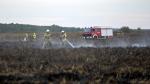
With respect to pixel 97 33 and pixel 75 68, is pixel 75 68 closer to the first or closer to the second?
pixel 75 68

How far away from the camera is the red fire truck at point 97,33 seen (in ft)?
186

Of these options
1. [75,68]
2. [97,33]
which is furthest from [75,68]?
[97,33]

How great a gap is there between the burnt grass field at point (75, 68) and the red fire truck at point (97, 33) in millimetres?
29847

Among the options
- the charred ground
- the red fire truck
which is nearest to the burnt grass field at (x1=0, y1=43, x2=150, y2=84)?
the charred ground

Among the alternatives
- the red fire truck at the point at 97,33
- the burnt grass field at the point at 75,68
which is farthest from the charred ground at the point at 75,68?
the red fire truck at the point at 97,33

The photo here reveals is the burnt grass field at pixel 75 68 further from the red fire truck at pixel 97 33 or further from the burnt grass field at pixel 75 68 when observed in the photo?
the red fire truck at pixel 97 33

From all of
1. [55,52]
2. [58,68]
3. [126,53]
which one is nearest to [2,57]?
[55,52]

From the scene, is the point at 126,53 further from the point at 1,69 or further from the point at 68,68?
the point at 1,69

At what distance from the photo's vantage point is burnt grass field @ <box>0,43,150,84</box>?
57.5ft

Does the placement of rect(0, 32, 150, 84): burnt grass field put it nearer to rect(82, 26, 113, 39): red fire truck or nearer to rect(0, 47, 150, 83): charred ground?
rect(0, 47, 150, 83): charred ground

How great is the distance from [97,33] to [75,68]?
38609 mm

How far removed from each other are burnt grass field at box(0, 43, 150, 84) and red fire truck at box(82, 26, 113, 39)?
97.9 ft

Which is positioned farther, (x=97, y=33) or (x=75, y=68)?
(x=97, y=33)

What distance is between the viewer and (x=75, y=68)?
20.1 metres
